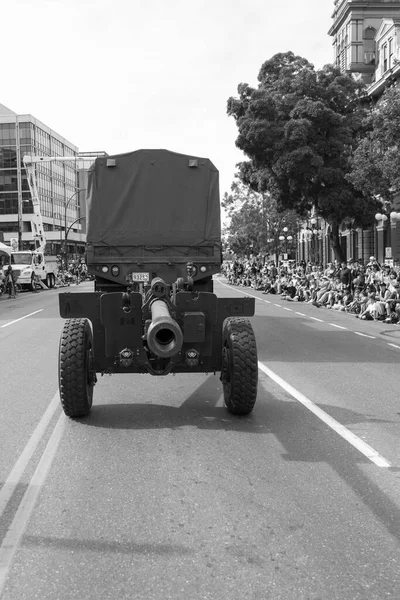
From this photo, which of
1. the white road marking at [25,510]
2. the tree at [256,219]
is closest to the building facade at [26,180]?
the tree at [256,219]

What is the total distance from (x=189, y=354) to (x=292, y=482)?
223 centimetres

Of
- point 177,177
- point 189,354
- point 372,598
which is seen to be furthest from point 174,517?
point 177,177

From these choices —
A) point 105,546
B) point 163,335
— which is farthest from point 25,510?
point 163,335

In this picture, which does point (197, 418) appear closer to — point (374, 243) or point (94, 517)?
point (94, 517)

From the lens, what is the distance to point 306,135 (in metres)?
35.4

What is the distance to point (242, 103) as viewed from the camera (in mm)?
38625

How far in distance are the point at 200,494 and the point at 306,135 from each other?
107ft

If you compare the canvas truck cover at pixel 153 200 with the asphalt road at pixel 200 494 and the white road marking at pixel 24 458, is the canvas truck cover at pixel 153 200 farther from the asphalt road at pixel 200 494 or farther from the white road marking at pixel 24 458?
the white road marking at pixel 24 458

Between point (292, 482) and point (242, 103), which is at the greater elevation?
point (242, 103)

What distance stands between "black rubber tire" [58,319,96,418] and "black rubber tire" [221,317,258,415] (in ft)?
4.76

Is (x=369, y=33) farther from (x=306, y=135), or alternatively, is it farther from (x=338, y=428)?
(x=338, y=428)

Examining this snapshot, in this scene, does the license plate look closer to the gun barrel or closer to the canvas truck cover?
the canvas truck cover

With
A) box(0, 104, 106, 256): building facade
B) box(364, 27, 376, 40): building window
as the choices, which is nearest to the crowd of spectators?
box(364, 27, 376, 40): building window

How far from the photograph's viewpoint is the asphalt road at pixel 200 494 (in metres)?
3.57
